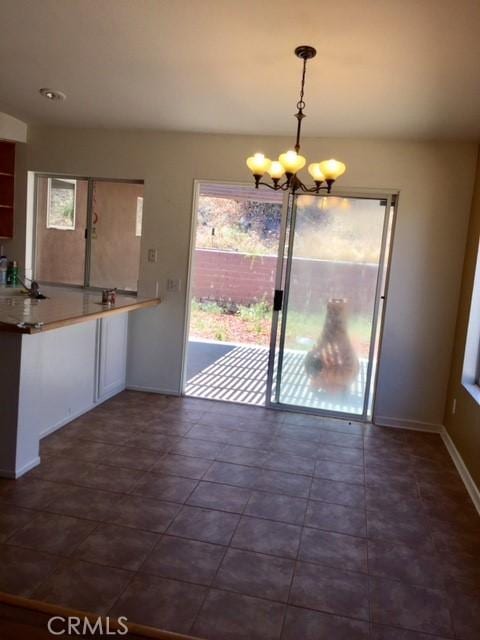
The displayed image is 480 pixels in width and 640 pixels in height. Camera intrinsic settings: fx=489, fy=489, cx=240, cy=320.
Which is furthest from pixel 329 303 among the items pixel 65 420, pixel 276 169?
pixel 65 420

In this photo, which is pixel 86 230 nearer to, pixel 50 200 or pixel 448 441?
pixel 50 200

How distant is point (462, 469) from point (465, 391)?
54 centimetres

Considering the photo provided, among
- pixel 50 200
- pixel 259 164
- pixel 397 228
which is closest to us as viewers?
pixel 259 164

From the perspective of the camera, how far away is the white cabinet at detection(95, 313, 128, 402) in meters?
4.03

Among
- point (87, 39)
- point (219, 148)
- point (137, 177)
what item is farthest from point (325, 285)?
point (87, 39)

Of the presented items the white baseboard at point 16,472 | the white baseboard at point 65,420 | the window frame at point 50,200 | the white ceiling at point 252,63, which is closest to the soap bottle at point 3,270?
the window frame at point 50,200

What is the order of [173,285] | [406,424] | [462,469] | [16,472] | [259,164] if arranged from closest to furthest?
1. [259,164]
2. [16,472]
3. [462,469]
4. [406,424]
5. [173,285]

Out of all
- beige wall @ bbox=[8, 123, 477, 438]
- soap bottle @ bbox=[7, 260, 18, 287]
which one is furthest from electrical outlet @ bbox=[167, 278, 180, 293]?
soap bottle @ bbox=[7, 260, 18, 287]

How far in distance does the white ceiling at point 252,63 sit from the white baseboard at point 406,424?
2.28m

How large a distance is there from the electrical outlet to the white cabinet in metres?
0.47

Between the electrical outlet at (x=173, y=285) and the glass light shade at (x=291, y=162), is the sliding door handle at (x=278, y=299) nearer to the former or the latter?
the electrical outlet at (x=173, y=285)

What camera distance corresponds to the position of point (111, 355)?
13.9 ft

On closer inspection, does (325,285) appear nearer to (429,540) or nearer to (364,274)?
(364,274)

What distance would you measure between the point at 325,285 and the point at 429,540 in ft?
7.48
